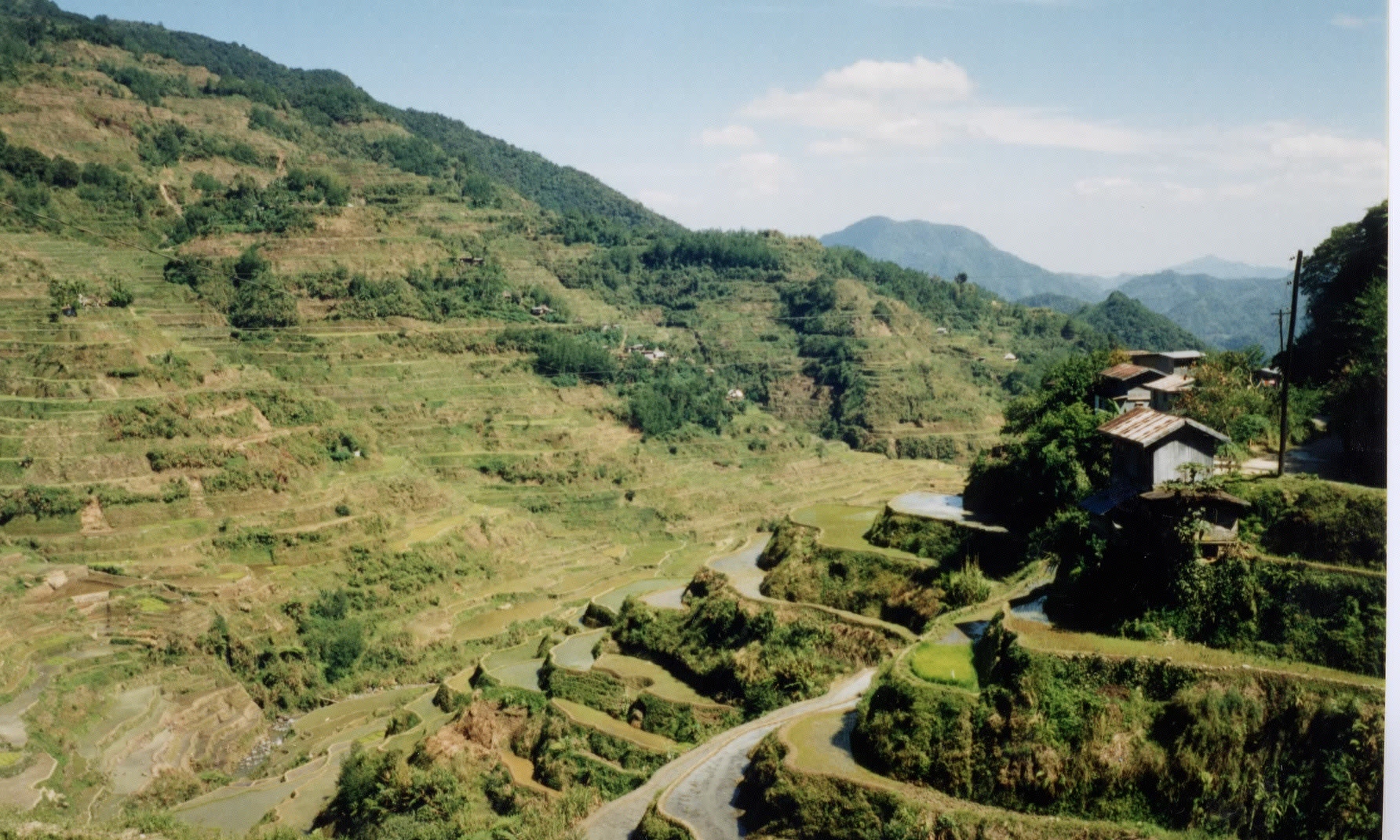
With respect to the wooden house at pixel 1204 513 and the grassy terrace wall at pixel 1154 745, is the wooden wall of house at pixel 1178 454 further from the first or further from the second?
the grassy terrace wall at pixel 1154 745

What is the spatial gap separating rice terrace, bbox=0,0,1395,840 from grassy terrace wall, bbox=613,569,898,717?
8 cm

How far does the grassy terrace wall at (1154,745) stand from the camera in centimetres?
1013

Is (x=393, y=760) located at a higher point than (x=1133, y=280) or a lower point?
lower

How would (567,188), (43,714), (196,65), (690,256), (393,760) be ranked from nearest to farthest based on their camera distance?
(393,760)
(43,714)
(690,256)
(196,65)
(567,188)

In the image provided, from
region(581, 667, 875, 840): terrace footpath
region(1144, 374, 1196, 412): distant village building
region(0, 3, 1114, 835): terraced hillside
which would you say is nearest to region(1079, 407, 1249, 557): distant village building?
region(1144, 374, 1196, 412): distant village building

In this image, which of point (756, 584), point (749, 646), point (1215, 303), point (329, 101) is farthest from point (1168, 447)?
point (1215, 303)

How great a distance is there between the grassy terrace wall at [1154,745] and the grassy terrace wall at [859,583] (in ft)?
20.7

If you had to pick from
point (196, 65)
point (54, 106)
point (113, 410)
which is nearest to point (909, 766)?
Answer: point (113, 410)

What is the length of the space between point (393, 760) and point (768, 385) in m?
43.9

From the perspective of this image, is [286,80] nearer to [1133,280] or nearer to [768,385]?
[768,385]

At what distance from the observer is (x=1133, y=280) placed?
472 ft

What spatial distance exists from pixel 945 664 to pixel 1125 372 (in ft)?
31.5

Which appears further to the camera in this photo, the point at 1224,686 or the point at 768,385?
the point at 768,385

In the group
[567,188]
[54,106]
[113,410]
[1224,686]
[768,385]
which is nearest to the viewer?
[1224,686]
